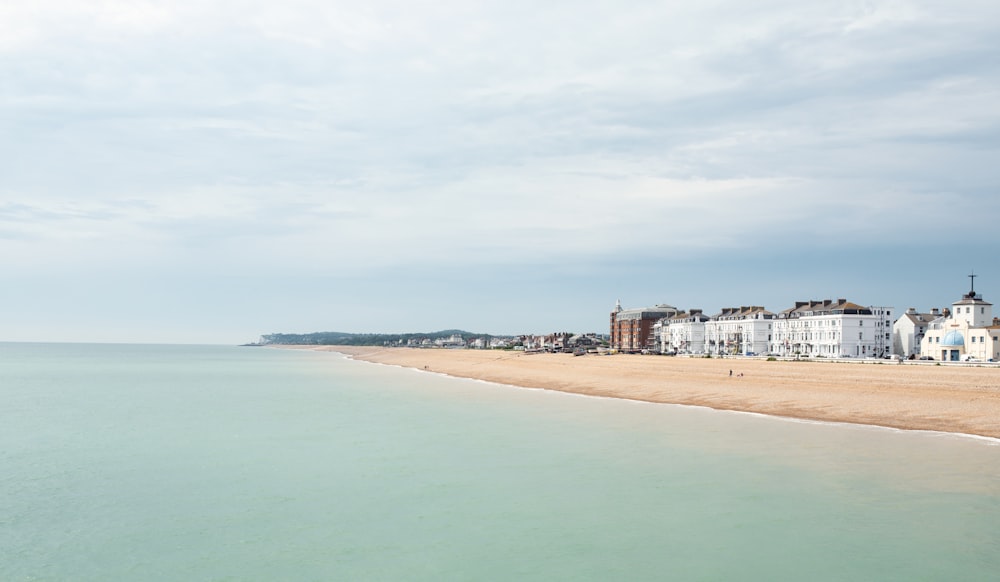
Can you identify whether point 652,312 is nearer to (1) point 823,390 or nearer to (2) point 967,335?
(2) point 967,335

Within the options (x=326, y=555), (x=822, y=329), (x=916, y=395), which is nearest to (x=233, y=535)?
(x=326, y=555)

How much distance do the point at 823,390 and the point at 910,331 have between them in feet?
243

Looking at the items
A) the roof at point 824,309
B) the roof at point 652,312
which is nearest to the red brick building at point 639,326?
the roof at point 652,312

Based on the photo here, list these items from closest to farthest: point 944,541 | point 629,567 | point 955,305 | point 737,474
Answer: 1. point 629,567
2. point 944,541
3. point 737,474
4. point 955,305

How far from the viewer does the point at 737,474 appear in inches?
819

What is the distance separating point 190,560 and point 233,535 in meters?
1.64

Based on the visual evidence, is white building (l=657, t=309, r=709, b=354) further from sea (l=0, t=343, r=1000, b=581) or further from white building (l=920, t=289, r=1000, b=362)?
sea (l=0, t=343, r=1000, b=581)

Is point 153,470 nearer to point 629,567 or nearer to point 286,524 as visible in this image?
point 286,524

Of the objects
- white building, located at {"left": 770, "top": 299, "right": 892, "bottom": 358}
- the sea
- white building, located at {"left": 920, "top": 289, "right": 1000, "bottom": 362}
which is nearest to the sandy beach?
the sea

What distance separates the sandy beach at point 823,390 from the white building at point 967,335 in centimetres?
2943

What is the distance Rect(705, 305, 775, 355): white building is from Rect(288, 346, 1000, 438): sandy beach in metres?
61.9

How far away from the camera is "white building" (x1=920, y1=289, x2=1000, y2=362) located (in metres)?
75.4

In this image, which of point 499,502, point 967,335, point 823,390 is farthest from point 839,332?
point 499,502

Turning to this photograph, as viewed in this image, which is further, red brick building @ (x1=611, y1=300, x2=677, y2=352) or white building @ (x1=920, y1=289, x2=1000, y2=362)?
red brick building @ (x1=611, y1=300, x2=677, y2=352)
